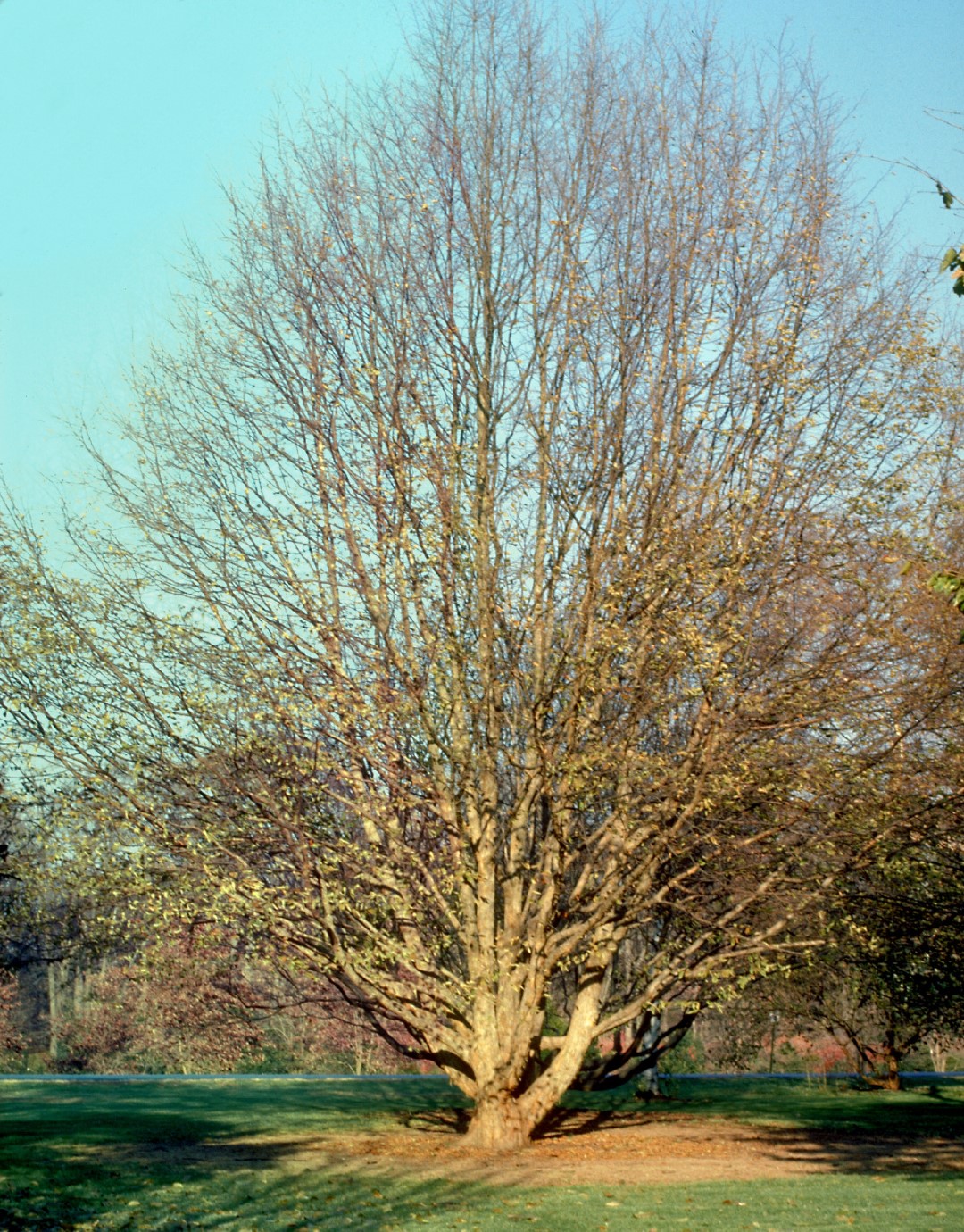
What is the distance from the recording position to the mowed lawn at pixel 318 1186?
30.2 feet

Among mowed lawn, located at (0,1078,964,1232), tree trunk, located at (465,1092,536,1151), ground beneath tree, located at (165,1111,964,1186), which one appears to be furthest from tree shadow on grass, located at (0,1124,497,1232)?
tree trunk, located at (465,1092,536,1151)

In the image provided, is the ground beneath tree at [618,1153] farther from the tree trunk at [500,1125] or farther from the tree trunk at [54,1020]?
the tree trunk at [54,1020]

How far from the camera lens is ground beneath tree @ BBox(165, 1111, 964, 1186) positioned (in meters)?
12.0

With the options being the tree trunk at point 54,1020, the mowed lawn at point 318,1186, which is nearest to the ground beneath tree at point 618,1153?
the mowed lawn at point 318,1186

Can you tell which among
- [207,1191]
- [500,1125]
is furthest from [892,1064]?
[207,1191]

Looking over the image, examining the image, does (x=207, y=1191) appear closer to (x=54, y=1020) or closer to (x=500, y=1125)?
(x=500, y=1125)

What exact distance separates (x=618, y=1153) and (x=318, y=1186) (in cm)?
391

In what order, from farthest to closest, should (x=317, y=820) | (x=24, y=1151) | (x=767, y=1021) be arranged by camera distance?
(x=767, y=1021)
(x=317, y=820)
(x=24, y=1151)

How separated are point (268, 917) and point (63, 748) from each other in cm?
287

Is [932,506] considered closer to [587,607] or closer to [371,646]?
[587,607]

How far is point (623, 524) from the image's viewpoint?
42.5 feet

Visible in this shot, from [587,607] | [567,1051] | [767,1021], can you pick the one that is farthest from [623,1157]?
[767,1021]

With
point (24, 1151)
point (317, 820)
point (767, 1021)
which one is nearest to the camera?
point (24, 1151)

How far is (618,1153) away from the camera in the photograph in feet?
44.3
